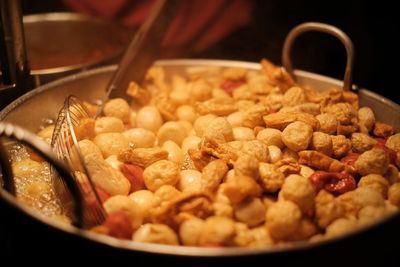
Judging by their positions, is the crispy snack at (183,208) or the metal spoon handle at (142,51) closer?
the crispy snack at (183,208)

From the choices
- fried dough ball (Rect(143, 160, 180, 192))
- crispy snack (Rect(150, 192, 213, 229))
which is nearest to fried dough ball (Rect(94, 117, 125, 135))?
fried dough ball (Rect(143, 160, 180, 192))

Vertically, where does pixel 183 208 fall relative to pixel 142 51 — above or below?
below

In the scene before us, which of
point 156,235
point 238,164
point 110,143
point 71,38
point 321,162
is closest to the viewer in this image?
point 156,235

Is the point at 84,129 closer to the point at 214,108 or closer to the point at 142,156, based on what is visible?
the point at 142,156

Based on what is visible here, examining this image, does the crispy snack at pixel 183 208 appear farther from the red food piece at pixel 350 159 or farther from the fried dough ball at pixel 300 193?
the red food piece at pixel 350 159

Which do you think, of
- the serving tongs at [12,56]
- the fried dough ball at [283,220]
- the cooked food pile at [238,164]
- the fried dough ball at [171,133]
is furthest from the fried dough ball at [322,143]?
the serving tongs at [12,56]

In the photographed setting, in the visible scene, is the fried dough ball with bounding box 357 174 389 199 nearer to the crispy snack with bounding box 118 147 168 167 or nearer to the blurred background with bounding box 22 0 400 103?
the crispy snack with bounding box 118 147 168 167

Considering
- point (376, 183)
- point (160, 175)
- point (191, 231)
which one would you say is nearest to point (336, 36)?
point (376, 183)

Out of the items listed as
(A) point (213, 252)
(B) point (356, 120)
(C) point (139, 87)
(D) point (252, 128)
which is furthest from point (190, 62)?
(A) point (213, 252)
